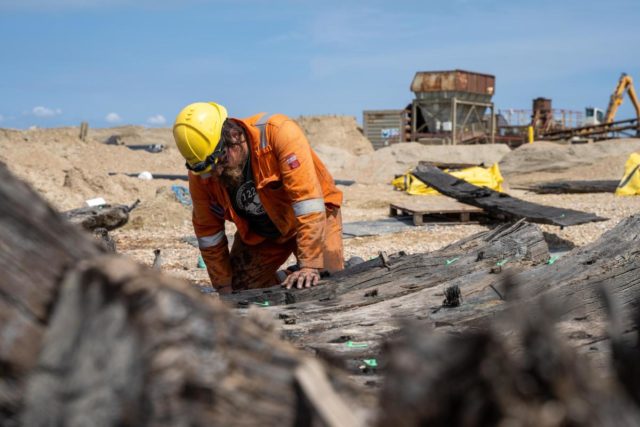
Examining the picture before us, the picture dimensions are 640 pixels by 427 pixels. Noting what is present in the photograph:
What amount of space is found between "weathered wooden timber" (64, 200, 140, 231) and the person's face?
6753 mm

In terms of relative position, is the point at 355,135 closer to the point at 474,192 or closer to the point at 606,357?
the point at 474,192

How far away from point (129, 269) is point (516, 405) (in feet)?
2.66

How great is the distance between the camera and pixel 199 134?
16.5ft

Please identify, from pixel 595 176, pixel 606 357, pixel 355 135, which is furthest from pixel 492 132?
pixel 606 357

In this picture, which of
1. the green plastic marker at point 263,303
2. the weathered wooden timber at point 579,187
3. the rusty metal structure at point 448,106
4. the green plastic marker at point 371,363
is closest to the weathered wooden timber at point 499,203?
the weathered wooden timber at point 579,187

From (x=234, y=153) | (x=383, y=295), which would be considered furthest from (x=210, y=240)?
(x=383, y=295)

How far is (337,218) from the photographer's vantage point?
5.96m

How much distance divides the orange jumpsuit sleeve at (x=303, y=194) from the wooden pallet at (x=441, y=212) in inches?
338

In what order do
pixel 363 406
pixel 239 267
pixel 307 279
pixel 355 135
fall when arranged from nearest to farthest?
pixel 363 406 → pixel 307 279 → pixel 239 267 → pixel 355 135

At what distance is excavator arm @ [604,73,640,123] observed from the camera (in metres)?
38.0

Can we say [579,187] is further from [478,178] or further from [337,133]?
[337,133]

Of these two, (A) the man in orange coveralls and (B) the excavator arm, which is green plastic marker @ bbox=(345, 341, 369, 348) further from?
(B) the excavator arm

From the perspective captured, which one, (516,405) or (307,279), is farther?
(307,279)

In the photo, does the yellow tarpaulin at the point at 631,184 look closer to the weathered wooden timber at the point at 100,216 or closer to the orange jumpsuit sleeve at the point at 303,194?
the weathered wooden timber at the point at 100,216
